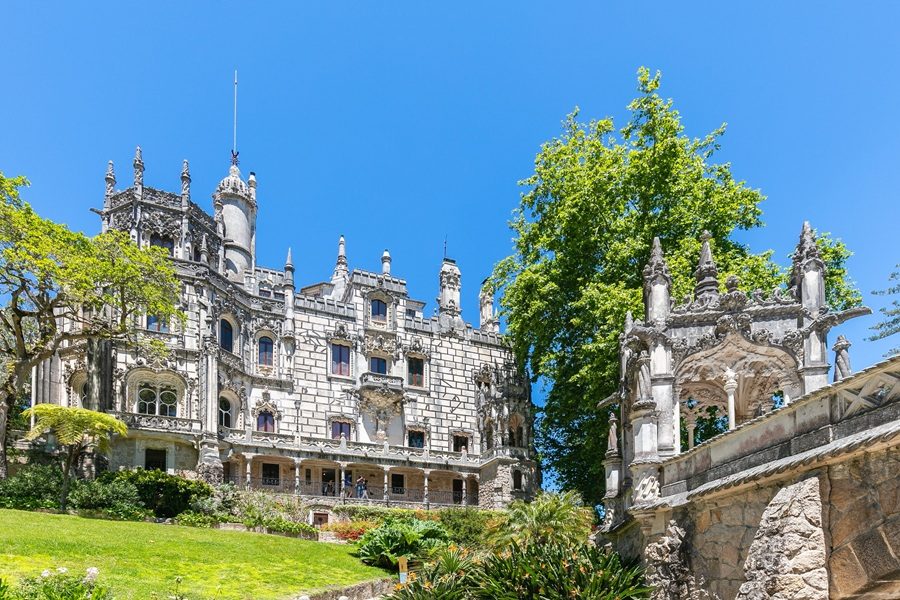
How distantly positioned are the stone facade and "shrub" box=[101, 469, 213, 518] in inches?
777

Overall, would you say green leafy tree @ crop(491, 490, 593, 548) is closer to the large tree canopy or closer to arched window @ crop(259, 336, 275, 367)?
the large tree canopy

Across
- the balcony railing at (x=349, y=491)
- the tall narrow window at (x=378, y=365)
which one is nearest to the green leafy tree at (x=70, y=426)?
the balcony railing at (x=349, y=491)

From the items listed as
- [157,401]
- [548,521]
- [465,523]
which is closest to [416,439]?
[465,523]

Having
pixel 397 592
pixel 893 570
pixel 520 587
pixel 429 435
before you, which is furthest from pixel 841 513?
pixel 429 435

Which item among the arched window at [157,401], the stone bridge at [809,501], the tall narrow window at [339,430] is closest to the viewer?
the stone bridge at [809,501]

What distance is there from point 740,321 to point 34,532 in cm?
1809

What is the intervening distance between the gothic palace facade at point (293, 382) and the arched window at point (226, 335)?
0.25ft

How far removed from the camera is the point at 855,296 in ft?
91.8

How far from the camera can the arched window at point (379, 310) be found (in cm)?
4744

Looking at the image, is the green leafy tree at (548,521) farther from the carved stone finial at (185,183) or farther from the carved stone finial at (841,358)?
the carved stone finial at (185,183)

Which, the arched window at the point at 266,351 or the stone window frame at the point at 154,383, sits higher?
the arched window at the point at 266,351

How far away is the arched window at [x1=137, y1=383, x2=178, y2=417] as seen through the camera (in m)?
37.4

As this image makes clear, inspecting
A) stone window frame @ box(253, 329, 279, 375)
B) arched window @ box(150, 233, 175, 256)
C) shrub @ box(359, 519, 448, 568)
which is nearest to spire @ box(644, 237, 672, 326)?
shrub @ box(359, 519, 448, 568)

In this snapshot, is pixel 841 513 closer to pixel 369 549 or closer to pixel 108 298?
pixel 369 549
